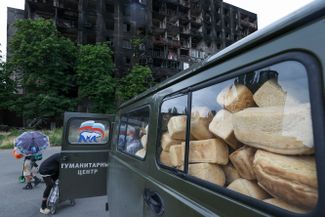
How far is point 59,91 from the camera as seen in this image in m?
26.0

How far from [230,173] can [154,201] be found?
83cm

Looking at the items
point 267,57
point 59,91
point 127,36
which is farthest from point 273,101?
point 127,36

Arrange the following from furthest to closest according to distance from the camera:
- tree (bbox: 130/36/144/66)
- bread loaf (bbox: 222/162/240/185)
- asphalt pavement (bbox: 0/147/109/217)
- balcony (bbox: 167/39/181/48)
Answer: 1. balcony (bbox: 167/39/181/48)
2. tree (bbox: 130/36/144/66)
3. asphalt pavement (bbox: 0/147/109/217)
4. bread loaf (bbox: 222/162/240/185)

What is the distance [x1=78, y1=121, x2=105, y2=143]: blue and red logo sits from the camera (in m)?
4.35

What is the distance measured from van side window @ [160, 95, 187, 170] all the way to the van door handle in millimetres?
254

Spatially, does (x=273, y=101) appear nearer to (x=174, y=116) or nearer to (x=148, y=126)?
(x=174, y=116)

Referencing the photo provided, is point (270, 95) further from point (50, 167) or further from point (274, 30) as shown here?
point (50, 167)

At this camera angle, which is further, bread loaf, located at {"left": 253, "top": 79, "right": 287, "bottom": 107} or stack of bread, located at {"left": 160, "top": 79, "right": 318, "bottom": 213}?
bread loaf, located at {"left": 253, "top": 79, "right": 287, "bottom": 107}

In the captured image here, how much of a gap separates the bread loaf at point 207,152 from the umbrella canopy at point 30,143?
18.2ft

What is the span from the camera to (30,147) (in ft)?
20.6

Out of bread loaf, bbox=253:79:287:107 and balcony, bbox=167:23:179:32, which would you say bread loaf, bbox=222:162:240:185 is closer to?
bread loaf, bbox=253:79:287:107

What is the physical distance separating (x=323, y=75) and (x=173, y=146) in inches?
47.3

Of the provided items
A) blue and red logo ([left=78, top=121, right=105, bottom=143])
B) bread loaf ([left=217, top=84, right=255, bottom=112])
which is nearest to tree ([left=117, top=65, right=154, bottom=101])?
blue and red logo ([left=78, top=121, right=105, bottom=143])

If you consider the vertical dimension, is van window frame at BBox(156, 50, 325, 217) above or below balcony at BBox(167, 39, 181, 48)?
below
